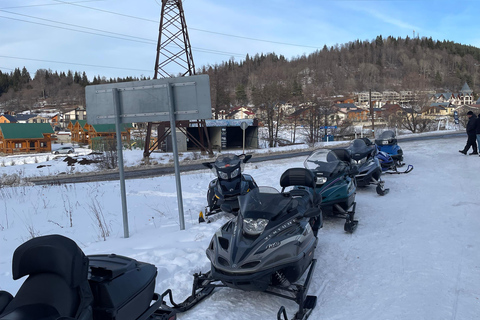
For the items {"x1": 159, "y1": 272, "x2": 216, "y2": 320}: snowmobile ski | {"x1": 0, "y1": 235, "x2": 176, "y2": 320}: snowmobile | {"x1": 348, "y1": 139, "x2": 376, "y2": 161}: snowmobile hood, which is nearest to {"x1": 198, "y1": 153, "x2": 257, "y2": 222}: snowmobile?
{"x1": 159, "y1": 272, "x2": 216, "y2": 320}: snowmobile ski

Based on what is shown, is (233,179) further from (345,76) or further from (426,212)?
(345,76)

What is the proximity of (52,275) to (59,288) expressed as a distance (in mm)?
96

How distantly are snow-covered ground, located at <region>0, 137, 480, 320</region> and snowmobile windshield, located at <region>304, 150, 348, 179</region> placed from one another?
3.37 ft

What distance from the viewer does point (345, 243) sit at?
6273mm

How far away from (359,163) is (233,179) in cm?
453

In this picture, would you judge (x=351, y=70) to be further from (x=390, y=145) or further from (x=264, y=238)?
(x=264, y=238)

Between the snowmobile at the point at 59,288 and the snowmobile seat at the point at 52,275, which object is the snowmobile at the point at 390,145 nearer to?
the snowmobile at the point at 59,288

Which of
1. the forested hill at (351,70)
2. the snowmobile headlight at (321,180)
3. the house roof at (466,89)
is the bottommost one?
the snowmobile headlight at (321,180)

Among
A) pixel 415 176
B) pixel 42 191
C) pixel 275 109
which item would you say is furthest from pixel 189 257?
pixel 275 109

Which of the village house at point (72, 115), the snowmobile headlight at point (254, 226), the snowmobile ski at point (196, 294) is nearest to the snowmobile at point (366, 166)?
the snowmobile headlight at point (254, 226)

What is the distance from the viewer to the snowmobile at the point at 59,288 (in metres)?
2.10

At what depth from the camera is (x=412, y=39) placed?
184m

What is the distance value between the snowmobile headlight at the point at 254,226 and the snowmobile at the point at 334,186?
2.85 meters

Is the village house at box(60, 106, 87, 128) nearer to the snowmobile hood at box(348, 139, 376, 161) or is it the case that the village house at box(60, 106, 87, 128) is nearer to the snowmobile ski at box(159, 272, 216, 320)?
the snowmobile hood at box(348, 139, 376, 161)
